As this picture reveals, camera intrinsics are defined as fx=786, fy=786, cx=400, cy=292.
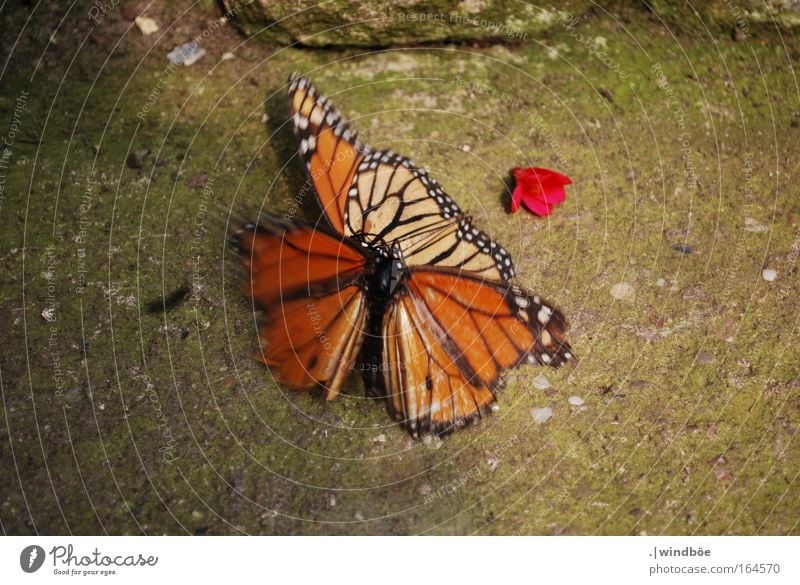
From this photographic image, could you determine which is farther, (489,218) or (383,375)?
(489,218)

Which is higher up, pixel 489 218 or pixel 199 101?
pixel 199 101

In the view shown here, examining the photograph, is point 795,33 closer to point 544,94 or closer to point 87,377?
point 544,94

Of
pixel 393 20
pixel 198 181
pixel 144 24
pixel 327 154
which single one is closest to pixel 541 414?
pixel 327 154

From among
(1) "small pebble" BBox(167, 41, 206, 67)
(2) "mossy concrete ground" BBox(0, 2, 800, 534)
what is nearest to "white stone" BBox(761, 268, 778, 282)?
(2) "mossy concrete ground" BBox(0, 2, 800, 534)

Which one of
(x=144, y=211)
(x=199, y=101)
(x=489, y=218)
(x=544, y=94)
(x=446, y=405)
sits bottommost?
(x=446, y=405)

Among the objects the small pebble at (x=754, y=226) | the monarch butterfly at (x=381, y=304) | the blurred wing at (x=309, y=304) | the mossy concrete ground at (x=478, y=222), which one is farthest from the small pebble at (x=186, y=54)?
the small pebble at (x=754, y=226)

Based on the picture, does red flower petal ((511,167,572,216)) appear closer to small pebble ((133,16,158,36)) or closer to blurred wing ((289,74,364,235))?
blurred wing ((289,74,364,235))

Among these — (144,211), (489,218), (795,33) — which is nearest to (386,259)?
(489,218)
